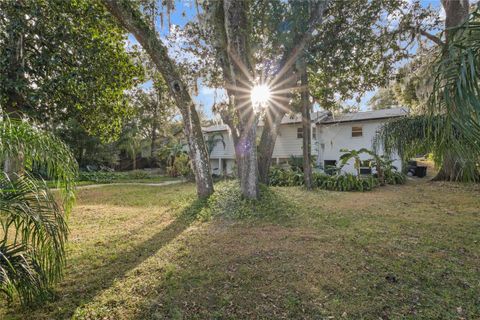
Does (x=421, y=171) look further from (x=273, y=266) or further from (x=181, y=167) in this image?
(x=273, y=266)

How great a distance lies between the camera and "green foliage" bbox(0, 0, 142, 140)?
211 inches

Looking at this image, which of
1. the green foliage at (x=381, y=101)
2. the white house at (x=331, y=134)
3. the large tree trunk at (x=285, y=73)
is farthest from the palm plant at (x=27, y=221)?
the green foliage at (x=381, y=101)

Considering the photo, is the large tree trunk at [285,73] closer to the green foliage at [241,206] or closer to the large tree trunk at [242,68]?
the large tree trunk at [242,68]

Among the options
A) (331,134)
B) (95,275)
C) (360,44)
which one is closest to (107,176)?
(331,134)

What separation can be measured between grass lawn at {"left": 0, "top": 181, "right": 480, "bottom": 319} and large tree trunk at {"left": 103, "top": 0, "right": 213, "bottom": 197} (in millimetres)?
1428

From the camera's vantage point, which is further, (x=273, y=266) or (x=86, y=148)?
(x=86, y=148)

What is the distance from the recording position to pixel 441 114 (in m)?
2.42

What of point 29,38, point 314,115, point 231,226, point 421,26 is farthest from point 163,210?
point 314,115

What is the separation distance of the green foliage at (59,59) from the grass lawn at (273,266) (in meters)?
3.04

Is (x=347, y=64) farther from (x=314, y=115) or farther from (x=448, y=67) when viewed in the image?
(x=314, y=115)

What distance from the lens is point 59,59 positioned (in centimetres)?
584

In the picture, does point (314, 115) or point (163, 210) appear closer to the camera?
point (163, 210)

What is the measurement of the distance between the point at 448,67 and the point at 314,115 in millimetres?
16546

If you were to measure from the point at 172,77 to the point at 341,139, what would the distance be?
42.6 ft
